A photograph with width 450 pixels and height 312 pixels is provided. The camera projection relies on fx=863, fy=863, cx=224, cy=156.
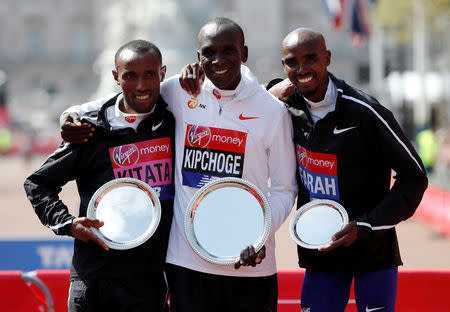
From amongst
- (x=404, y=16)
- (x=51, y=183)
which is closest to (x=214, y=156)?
(x=51, y=183)

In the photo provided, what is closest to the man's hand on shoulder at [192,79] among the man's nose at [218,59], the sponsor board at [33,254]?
the man's nose at [218,59]

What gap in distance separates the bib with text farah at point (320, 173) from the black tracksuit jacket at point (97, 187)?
2.40 feet

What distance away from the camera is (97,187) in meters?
4.69

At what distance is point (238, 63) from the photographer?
181 inches

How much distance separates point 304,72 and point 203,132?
627 mm

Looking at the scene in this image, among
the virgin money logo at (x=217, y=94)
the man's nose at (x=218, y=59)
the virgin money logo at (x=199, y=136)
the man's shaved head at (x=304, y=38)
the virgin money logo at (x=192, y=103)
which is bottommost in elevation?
the virgin money logo at (x=199, y=136)

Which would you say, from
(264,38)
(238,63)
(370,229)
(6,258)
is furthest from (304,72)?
(264,38)

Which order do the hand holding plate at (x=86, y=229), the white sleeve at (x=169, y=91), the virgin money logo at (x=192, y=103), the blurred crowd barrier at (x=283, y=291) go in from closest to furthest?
the hand holding plate at (x=86, y=229) < the virgin money logo at (x=192, y=103) < the white sleeve at (x=169, y=91) < the blurred crowd barrier at (x=283, y=291)

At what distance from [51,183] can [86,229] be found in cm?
41

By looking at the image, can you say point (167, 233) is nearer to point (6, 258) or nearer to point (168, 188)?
point (168, 188)

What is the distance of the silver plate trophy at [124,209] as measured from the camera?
178 inches

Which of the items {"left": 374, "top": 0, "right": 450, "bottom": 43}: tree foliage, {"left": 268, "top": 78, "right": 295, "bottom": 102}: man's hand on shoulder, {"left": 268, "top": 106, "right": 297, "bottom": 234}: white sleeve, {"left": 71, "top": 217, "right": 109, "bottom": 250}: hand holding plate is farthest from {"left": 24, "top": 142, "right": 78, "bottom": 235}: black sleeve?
{"left": 374, "top": 0, "right": 450, "bottom": 43}: tree foliage

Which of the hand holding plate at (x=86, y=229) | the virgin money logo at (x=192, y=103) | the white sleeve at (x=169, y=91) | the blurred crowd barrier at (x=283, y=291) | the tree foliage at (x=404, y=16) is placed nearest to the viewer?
the hand holding plate at (x=86, y=229)

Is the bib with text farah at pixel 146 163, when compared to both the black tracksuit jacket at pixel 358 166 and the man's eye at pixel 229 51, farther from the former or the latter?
the black tracksuit jacket at pixel 358 166
